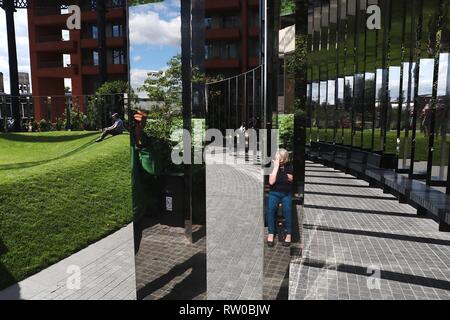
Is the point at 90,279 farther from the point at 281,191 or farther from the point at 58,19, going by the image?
the point at 58,19

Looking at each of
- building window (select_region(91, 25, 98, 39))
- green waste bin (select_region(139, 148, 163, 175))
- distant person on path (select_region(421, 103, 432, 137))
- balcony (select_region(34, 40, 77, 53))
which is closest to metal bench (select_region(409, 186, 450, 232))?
distant person on path (select_region(421, 103, 432, 137))

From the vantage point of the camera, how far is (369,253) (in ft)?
18.9

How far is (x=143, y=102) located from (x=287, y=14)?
1432 millimetres

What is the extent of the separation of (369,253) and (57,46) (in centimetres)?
4920

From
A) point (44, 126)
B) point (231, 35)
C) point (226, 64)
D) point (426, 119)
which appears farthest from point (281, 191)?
point (231, 35)

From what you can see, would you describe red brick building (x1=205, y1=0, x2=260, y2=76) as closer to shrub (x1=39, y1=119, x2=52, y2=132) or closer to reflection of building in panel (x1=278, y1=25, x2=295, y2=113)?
shrub (x1=39, y1=119, x2=52, y2=132)

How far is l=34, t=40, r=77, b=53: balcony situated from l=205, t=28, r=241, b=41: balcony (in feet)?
62.8

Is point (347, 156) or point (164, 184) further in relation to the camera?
point (347, 156)

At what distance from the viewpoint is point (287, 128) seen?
10.1 ft

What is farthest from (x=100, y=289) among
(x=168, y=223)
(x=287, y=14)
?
(x=287, y=14)

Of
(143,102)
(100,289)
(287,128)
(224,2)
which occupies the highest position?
(224,2)

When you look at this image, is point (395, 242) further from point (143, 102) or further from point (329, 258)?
point (143, 102)

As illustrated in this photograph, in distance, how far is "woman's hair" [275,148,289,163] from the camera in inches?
123

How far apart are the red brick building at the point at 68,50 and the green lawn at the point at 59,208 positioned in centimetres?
3402
